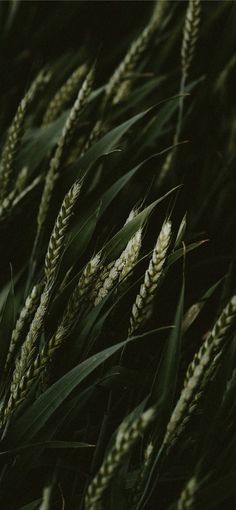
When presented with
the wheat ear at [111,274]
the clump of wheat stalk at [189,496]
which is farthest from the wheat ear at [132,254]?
the clump of wheat stalk at [189,496]

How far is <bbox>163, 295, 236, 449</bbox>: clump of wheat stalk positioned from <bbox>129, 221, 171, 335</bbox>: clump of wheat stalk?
0.24 ft

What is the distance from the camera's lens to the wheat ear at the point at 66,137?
0.82 meters

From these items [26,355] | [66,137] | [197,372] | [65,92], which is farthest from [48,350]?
[65,92]

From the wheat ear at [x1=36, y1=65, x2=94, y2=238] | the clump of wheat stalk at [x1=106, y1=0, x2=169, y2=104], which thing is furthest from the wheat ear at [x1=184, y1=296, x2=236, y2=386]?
the clump of wheat stalk at [x1=106, y1=0, x2=169, y2=104]

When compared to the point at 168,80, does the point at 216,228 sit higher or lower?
lower

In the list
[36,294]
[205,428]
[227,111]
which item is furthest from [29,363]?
[227,111]

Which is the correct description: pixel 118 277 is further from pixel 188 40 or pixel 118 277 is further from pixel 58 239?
pixel 188 40

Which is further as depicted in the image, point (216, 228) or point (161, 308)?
point (216, 228)

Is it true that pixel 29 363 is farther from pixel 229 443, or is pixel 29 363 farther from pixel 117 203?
pixel 117 203

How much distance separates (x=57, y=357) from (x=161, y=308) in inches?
9.3

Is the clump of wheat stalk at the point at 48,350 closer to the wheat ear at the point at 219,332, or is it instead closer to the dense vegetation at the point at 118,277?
the dense vegetation at the point at 118,277

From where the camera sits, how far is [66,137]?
2.76 ft

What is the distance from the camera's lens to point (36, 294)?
2.14ft

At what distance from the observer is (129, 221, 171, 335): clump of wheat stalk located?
0.63m
